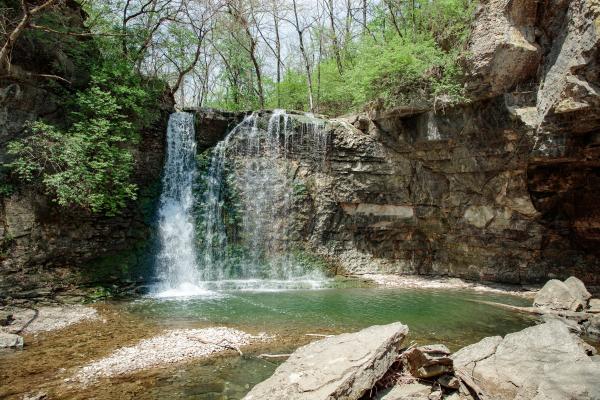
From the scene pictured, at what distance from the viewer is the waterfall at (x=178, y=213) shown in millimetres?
12914

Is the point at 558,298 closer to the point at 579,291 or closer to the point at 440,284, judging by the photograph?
the point at 579,291

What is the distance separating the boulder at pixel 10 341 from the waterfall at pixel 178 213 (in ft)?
16.9

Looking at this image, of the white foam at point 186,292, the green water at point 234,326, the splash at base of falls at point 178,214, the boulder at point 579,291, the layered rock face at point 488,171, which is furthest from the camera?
the splash at base of falls at point 178,214

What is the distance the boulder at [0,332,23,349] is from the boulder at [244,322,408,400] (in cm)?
503

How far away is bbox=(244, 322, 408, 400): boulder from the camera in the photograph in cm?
432

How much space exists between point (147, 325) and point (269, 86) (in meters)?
22.6

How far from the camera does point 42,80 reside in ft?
34.8

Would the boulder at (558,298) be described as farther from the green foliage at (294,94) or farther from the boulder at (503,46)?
the green foliage at (294,94)

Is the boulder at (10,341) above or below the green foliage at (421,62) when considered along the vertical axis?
below

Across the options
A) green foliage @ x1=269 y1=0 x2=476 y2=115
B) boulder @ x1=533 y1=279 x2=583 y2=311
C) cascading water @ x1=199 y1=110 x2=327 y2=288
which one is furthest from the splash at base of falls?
boulder @ x1=533 y1=279 x2=583 y2=311

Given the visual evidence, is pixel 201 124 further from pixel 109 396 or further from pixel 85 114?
pixel 109 396

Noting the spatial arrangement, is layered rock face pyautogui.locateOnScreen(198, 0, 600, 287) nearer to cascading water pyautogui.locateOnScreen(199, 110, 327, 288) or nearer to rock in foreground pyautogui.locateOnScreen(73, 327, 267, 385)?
→ cascading water pyautogui.locateOnScreen(199, 110, 327, 288)

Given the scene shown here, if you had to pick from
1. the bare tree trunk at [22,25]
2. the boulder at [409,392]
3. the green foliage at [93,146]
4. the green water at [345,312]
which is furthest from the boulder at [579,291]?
the bare tree trunk at [22,25]

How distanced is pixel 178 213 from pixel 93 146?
425cm
